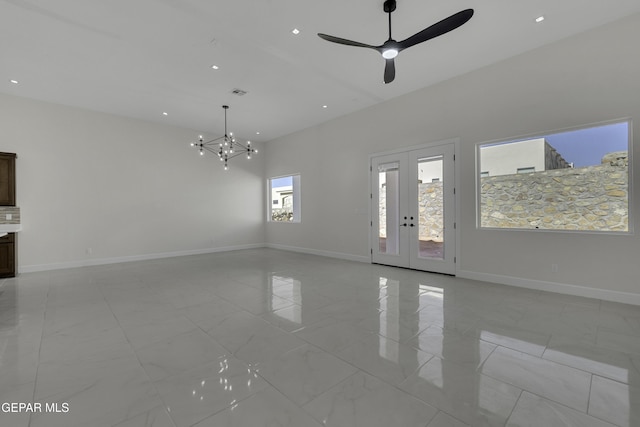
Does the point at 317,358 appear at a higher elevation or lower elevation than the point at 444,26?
lower

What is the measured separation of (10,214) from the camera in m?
5.29

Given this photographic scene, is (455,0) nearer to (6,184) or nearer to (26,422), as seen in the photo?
(26,422)

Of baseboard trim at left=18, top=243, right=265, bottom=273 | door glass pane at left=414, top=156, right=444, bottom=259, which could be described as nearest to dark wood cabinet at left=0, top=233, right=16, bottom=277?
baseboard trim at left=18, top=243, right=265, bottom=273

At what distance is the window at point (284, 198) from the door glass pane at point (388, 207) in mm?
2946

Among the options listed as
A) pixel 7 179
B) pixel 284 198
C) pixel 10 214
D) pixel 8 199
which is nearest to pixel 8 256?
pixel 10 214

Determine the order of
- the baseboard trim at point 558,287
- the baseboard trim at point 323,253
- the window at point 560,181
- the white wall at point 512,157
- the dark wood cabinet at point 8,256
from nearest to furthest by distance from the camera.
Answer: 1. the baseboard trim at point 558,287
2. the window at point 560,181
3. the white wall at point 512,157
4. the dark wood cabinet at point 8,256
5. the baseboard trim at point 323,253

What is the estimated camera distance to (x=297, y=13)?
3.31 metres

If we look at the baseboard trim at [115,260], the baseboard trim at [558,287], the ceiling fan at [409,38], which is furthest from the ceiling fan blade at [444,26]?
the baseboard trim at [115,260]

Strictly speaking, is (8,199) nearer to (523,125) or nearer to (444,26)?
(444,26)

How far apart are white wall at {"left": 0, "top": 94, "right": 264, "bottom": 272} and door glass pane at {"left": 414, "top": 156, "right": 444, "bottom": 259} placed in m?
5.76

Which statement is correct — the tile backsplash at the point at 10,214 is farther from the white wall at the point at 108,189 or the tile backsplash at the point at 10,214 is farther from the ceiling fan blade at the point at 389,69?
the ceiling fan blade at the point at 389,69

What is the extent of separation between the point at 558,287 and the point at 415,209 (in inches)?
97.4

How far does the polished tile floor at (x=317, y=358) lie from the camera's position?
1.66 metres

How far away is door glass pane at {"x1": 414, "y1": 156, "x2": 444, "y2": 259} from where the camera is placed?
5.21 metres
